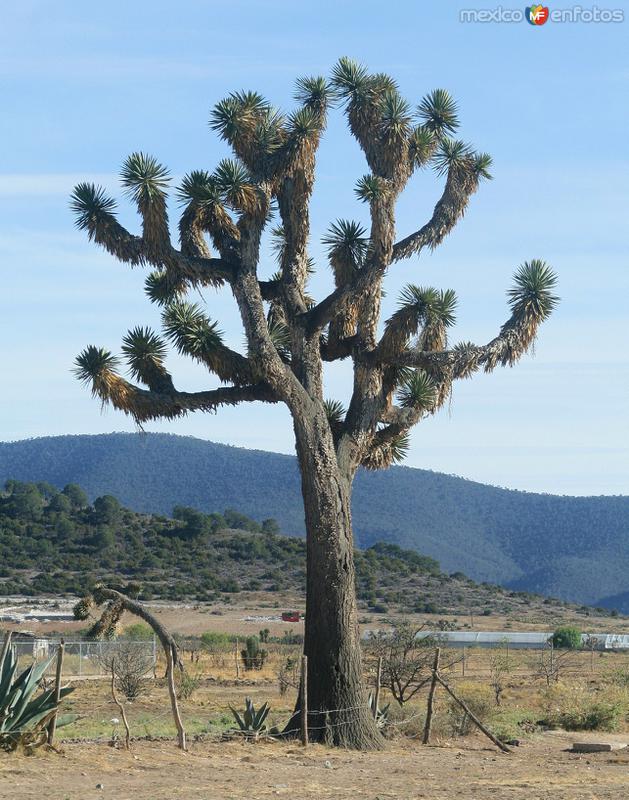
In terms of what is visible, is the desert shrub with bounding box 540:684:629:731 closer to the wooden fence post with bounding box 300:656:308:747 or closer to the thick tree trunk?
the thick tree trunk

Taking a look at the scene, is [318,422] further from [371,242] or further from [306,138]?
[306,138]

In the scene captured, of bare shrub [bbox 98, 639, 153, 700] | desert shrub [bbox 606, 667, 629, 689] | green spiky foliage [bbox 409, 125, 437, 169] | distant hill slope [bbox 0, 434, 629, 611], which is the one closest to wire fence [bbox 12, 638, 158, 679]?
bare shrub [bbox 98, 639, 153, 700]

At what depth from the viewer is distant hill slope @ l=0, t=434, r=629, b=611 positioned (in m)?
145

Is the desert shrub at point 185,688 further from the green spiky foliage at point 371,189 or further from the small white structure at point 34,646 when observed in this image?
the green spiky foliage at point 371,189

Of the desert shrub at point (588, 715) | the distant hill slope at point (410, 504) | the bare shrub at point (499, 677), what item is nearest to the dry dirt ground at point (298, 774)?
the desert shrub at point (588, 715)

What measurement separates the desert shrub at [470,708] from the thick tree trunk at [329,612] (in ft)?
8.00

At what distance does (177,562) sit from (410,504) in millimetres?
86723

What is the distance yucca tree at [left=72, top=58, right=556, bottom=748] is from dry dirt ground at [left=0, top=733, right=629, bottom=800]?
1.42 meters

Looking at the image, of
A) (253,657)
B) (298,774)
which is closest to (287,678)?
(253,657)

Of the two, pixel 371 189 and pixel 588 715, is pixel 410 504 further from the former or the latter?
pixel 371 189

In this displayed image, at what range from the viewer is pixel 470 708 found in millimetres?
20859

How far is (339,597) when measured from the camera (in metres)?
16.4

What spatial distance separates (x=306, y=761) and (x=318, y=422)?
15.5 feet

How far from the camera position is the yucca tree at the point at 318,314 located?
16516 mm
